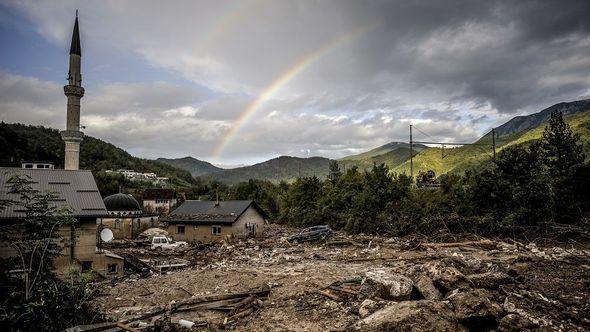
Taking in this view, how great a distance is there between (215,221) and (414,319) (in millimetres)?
27396

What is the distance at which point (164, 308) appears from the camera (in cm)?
1148

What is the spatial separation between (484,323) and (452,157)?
8467cm

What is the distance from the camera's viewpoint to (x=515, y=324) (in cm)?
719

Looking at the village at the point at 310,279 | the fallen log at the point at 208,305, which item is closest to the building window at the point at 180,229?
the village at the point at 310,279

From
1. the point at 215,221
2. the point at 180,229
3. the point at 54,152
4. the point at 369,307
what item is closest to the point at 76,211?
the point at 215,221

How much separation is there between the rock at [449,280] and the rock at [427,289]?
0.17 meters

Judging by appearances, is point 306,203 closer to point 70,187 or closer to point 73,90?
point 73,90

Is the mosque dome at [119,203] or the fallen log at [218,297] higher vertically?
the mosque dome at [119,203]

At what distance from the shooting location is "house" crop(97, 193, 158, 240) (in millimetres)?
44500

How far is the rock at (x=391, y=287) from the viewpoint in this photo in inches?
368

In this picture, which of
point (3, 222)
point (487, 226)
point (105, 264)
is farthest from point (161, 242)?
point (487, 226)

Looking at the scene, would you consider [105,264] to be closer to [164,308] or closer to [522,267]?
[164,308]

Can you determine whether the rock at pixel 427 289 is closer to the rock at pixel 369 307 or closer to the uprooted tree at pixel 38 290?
the rock at pixel 369 307

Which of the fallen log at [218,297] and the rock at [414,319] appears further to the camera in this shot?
the fallen log at [218,297]
